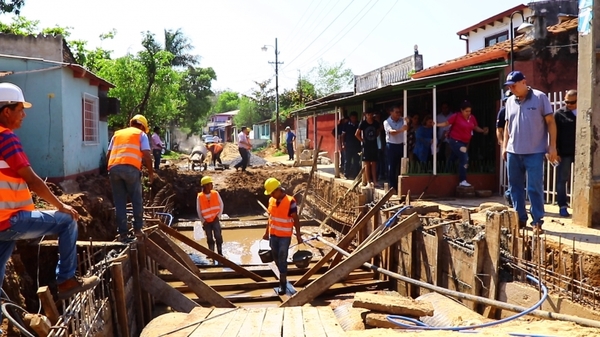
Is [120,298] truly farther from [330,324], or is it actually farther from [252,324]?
[330,324]

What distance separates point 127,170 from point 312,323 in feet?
12.5

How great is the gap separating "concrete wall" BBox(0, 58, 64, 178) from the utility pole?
31.7 ft

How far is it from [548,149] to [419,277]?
9.98 ft

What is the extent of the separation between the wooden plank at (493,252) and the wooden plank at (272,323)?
2592mm

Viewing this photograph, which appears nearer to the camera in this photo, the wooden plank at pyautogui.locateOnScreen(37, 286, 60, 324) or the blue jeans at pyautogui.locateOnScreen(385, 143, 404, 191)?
the wooden plank at pyautogui.locateOnScreen(37, 286, 60, 324)

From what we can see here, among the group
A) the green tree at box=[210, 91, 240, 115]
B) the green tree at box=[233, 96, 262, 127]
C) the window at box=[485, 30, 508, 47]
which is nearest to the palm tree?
the green tree at box=[233, 96, 262, 127]

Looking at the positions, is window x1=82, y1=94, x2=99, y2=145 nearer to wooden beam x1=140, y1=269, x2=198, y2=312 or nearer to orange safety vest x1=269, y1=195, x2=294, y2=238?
orange safety vest x1=269, y1=195, x2=294, y2=238

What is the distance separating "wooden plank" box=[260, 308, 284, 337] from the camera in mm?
4508

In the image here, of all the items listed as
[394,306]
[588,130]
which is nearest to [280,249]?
[394,306]

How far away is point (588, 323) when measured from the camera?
4281 millimetres

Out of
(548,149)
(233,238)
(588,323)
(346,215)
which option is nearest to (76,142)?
(233,238)

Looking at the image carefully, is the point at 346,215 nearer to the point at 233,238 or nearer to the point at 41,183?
the point at 233,238

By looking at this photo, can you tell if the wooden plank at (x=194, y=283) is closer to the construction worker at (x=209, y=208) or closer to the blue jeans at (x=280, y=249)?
the blue jeans at (x=280, y=249)

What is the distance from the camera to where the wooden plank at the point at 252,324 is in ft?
14.7
